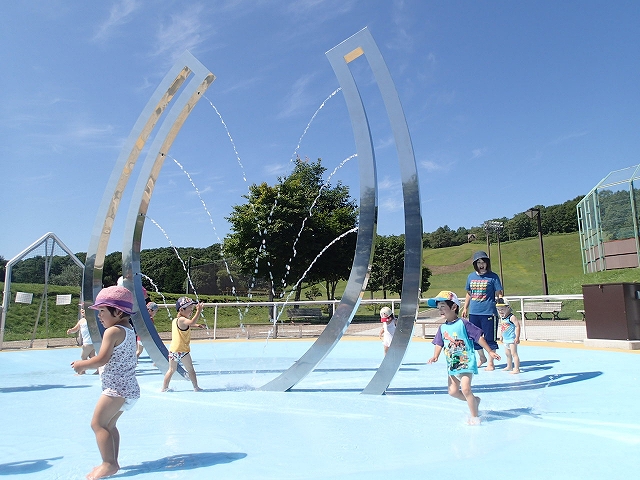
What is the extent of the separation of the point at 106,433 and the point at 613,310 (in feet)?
32.2

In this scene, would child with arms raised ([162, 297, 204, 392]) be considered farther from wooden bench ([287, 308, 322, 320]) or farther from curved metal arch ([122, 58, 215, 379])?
wooden bench ([287, 308, 322, 320])

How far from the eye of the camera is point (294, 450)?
11.9 feet

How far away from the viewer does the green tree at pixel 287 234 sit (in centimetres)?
2712

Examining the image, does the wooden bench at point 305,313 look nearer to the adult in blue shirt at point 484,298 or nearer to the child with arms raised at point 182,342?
the adult in blue shirt at point 484,298

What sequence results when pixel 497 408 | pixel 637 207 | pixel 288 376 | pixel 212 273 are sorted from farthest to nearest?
pixel 212 273 < pixel 637 207 < pixel 288 376 < pixel 497 408

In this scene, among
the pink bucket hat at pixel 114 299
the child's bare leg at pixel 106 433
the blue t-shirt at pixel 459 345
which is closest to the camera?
the child's bare leg at pixel 106 433

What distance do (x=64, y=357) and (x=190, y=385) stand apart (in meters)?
5.95

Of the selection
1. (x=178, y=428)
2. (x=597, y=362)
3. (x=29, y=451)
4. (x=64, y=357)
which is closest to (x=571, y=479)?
(x=178, y=428)

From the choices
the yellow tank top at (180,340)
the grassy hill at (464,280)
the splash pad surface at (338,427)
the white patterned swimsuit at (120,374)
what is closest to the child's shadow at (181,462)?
the splash pad surface at (338,427)

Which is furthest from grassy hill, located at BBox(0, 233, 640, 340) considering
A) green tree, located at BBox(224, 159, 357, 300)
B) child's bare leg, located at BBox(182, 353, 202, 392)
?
child's bare leg, located at BBox(182, 353, 202, 392)

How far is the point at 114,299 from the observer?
3361 mm

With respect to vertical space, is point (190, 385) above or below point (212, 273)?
below

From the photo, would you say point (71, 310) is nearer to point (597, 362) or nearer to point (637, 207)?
point (597, 362)

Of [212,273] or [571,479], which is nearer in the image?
[571,479]
